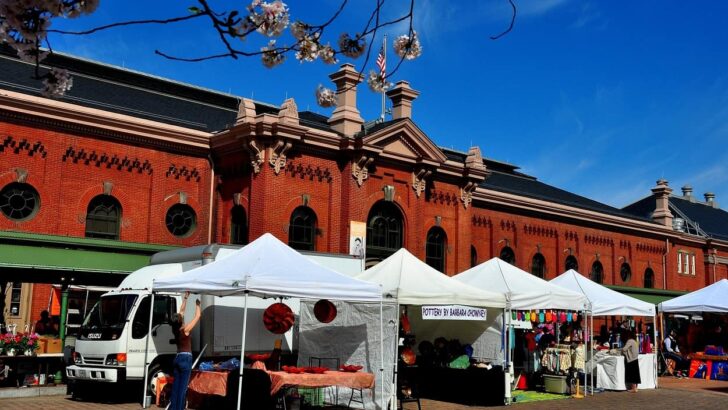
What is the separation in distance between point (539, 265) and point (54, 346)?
24659mm

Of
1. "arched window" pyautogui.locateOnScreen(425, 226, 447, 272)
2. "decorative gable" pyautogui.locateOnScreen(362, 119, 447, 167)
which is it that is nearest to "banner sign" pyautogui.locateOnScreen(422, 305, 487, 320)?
"decorative gable" pyautogui.locateOnScreen(362, 119, 447, 167)

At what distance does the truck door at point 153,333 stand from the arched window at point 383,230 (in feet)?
33.6

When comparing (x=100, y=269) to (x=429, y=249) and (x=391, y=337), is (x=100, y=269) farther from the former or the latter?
(x=429, y=249)

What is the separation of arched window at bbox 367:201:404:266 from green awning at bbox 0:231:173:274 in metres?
7.73

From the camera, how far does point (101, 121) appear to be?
910 inches

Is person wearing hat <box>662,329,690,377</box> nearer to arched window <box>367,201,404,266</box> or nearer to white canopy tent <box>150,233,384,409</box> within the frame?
arched window <box>367,201,404,266</box>

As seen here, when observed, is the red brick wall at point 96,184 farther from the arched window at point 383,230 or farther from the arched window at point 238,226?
the arched window at point 383,230

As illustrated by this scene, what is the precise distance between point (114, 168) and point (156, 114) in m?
3.26

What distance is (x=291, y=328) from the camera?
16969 mm

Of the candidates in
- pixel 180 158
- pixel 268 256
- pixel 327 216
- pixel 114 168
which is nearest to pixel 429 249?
pixel 327 216

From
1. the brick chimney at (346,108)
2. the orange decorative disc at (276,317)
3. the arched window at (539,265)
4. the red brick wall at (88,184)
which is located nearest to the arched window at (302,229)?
the brick chimney at (346,108)

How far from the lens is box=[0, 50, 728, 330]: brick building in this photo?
2170 centimetres

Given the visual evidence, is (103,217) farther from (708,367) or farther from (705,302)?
(708,367)

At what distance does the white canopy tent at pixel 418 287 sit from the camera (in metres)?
15.5
